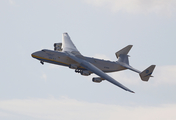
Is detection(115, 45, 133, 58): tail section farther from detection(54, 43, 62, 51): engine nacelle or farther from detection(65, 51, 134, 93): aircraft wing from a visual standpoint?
detection(54, 43, 62, 51): engine nacelle

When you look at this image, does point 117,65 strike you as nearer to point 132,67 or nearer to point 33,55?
point 132,67

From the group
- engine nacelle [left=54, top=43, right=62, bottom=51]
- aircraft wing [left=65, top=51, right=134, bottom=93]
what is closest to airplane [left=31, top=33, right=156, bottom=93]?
aircraft wing [left=65, top=51, right=134, bottom=93]

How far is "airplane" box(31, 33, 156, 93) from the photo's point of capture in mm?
70875

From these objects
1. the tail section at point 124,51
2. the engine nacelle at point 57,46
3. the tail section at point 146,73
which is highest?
the engine nacelle at point 57,46

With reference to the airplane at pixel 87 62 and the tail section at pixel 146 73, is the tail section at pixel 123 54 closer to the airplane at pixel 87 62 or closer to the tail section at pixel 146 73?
the airplane at pixel 87 62

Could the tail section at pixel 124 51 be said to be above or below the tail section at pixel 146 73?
above

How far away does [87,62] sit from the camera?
7406 centimetres

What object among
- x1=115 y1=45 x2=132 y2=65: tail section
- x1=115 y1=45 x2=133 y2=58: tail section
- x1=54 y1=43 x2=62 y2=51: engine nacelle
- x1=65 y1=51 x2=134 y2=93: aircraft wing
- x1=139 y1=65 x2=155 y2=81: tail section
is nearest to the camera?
x1=65 y1=51 x2=134 y2=93: aircraft wing

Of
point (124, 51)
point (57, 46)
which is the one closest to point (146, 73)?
point (124, 51)

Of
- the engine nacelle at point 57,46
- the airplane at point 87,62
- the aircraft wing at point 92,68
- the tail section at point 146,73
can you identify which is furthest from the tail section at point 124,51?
the engine nacelle at point 57,46

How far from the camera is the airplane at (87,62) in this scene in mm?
70875

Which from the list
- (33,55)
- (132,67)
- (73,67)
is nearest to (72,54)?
(73,67)

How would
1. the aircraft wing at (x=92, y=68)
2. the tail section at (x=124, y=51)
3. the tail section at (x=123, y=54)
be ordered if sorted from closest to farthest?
the aircraft wing at (x=92, y=68), the tail section at (x=123, y=54), the tail section at (x=124, y=51)

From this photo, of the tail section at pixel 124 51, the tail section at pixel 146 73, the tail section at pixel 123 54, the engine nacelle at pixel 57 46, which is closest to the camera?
the tail section at pixel 146 73
